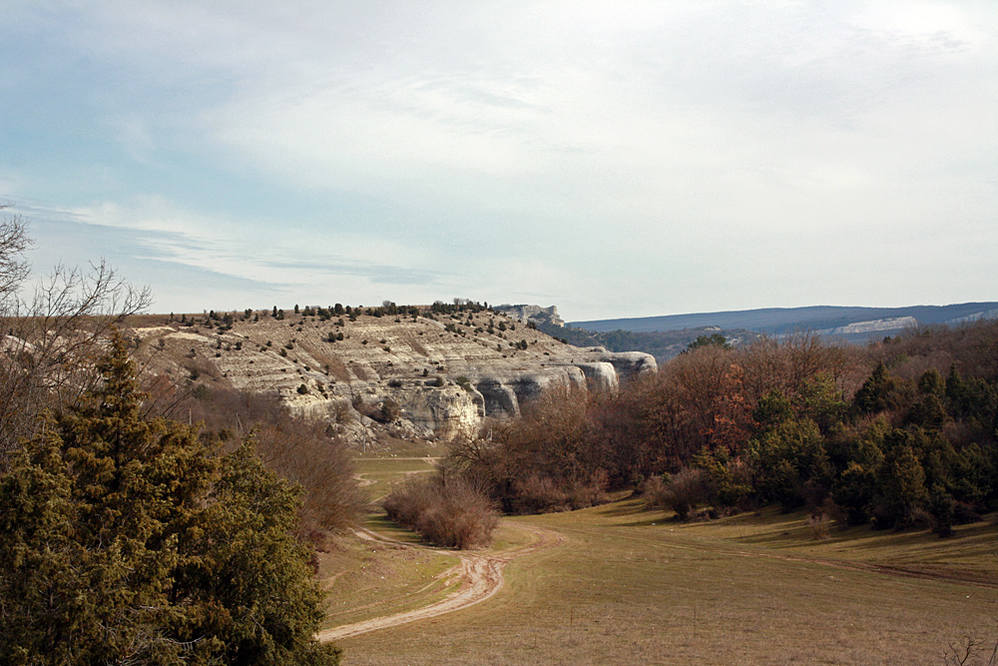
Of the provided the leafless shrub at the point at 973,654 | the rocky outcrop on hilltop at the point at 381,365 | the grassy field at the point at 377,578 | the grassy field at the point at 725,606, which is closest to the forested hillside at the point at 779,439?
the grassy field at the point at 725,606

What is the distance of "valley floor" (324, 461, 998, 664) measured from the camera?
15680 millimetres

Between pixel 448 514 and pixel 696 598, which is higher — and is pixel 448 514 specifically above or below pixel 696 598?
below

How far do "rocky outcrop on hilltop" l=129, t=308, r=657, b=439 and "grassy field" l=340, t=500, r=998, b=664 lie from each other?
121 ft

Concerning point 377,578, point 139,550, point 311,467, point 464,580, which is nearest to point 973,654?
point 139,550

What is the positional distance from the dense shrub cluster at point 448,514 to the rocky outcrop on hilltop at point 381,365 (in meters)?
27.0

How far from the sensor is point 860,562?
2666 centimetres

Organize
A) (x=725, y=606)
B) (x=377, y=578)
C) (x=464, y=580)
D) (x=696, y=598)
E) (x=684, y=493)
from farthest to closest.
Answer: (x=684, y=493) → (x=464, y=580) → (x=377, y=578) → (x=696, y=598) → (x=725, y=606)

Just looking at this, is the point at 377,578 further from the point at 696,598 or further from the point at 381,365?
the point at 381,365

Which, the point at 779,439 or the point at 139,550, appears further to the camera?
the point at 779,439

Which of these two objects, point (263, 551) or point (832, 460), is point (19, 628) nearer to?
point (263, 551)

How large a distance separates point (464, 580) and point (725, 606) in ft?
33.3

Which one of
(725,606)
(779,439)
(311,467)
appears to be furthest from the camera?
(779,439)

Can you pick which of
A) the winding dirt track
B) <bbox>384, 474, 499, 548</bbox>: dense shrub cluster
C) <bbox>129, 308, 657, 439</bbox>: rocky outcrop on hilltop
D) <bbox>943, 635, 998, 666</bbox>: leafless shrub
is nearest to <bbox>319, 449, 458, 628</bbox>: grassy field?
the winding dirt track

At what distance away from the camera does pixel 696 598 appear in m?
22.1
